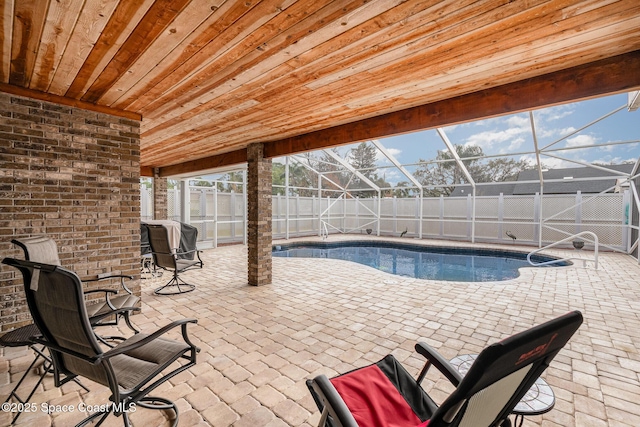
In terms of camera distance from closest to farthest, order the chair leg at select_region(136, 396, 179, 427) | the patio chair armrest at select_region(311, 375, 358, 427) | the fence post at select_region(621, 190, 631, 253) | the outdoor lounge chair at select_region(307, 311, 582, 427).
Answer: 1. the outdoor lounge chair at select_region(307, 311, 582, 427)
2. the patio chair armrest at select_region(311, 375, 358, 427)
3. the chair leg at select_region(136, 396, 179, 427)
4. the fence post at select_region(621, 190, 631, 253)

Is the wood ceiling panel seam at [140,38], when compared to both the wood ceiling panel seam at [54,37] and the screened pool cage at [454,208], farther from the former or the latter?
the screened pool cage at [454,208]

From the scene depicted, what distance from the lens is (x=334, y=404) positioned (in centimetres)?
113

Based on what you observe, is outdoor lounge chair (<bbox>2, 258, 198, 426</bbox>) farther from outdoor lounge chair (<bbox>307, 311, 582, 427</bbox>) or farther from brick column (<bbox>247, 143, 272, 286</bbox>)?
brick column (<bbox>247, 143, 272, 286</bbox>)

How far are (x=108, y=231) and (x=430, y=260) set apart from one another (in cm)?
826

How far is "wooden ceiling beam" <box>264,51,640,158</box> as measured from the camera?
2.24 m

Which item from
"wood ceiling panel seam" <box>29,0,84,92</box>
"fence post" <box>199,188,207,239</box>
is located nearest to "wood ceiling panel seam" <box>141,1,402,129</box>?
"wood ceiling panel seam" <box>29,0,84,92</box>

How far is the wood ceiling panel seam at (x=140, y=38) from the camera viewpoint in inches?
64.0

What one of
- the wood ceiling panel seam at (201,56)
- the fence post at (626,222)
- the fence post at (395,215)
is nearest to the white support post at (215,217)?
the wood ceiling panel seam at (201,56)

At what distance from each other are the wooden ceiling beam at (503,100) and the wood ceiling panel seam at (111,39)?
2.69 m

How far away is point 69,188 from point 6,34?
1713mm

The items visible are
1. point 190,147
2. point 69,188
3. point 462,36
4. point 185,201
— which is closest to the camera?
point 462,36

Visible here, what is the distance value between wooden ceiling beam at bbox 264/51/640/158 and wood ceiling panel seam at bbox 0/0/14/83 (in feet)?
10.5

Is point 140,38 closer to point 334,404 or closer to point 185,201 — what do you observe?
point 334,404

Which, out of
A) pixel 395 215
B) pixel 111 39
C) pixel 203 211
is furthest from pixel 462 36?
pixel 395 215
